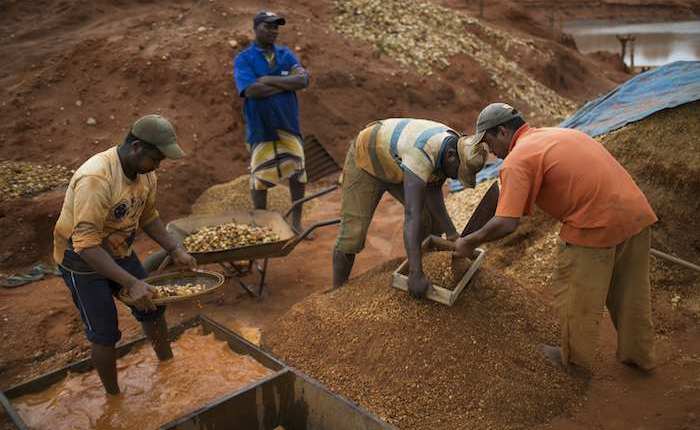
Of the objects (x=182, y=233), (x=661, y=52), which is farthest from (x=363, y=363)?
(x=661, y=52)

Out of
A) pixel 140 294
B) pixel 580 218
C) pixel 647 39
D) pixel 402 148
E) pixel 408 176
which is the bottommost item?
pixel 647 39

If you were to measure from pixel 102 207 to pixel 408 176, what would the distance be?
5.26ft

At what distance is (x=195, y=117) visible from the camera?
25.8 feet

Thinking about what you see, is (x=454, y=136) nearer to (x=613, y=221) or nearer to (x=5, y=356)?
(x=613, y=221)

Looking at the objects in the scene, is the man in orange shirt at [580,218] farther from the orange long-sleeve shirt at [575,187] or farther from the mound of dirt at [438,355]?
the mound of dirt at [438,355]

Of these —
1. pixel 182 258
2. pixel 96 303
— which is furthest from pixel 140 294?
pixel 182 258

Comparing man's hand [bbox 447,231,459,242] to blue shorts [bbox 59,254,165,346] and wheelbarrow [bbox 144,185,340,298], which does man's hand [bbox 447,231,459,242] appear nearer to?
wheelbarrow [bbox 144,185,340,298]

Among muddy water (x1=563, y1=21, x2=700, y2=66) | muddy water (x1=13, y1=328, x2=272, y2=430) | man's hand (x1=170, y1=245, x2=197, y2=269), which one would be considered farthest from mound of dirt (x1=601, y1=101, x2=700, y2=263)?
muddy water (x1=563, y1=21, x2=700, y2=66)

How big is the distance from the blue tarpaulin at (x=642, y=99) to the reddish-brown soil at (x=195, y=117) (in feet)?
4.41

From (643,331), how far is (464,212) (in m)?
2.86

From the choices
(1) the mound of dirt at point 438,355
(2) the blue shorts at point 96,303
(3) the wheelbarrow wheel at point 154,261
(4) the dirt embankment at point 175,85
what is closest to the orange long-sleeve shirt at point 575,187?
(1) the mound of dirt at point 438,355

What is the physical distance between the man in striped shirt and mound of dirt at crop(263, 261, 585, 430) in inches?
10.6

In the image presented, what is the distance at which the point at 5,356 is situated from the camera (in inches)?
164

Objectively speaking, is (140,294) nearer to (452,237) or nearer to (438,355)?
(438,355)
